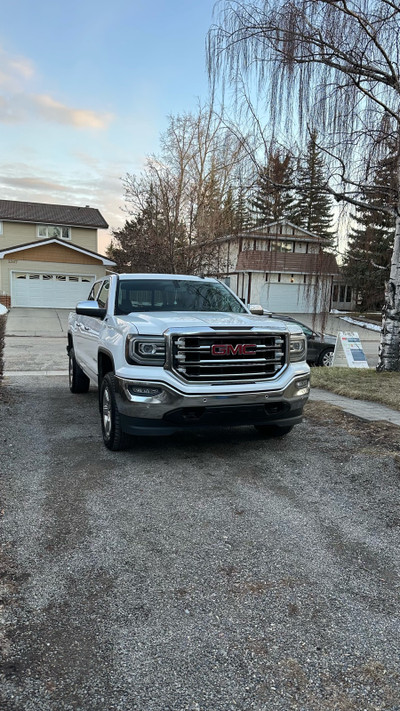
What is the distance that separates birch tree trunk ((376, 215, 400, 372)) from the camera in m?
9.45

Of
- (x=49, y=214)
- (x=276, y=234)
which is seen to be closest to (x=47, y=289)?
(x=49, y=214)

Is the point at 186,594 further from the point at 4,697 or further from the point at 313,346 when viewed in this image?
the point at 313,346

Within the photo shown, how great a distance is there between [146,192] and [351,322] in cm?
1692

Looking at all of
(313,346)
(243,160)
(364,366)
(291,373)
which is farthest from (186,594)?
(313,346)

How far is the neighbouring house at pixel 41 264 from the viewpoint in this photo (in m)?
31.1

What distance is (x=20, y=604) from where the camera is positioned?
2547 mm

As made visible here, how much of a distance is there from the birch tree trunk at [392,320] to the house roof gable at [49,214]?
29.7 metres

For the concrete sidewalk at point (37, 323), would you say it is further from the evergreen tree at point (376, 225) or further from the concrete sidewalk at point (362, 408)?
the concrete sidewalk at point (362, 408)

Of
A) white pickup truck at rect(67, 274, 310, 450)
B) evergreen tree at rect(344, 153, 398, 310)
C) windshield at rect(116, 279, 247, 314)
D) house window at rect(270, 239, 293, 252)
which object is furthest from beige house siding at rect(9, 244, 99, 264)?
white pickup truck at rect(67, 274, 310, 450)

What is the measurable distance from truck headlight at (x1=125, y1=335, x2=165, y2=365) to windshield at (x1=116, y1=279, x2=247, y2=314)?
1186 mm

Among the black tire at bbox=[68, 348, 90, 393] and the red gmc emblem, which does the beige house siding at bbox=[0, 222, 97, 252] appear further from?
the red gmc emblem

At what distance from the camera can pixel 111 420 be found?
496 cm

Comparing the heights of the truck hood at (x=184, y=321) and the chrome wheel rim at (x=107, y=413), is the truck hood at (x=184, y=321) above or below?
above

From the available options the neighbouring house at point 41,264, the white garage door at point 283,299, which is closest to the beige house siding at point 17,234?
the neighbouring house at point 41,264
